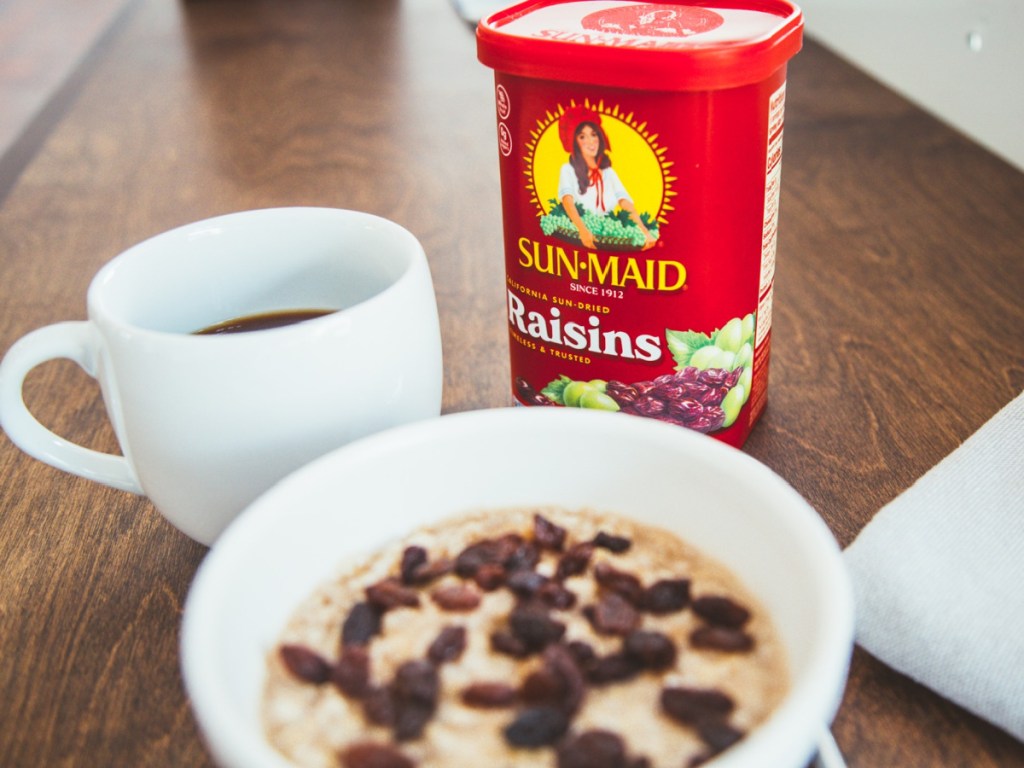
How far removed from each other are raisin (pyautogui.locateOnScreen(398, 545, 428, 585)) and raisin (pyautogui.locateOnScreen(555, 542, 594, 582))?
3.1 inches

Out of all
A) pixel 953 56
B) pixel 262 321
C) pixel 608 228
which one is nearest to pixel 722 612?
pixel 608 228

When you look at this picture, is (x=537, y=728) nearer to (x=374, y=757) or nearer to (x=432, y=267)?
(x=374, y=757)

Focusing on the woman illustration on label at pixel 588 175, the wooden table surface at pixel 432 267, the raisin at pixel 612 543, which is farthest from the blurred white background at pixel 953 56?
the raisin at pixel 612 543

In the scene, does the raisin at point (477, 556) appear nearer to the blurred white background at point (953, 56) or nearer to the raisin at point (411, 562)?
the raisin at point (411, 562)

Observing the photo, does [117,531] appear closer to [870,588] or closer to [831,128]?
[870,588]

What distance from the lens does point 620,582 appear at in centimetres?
56

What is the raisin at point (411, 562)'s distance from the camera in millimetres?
582

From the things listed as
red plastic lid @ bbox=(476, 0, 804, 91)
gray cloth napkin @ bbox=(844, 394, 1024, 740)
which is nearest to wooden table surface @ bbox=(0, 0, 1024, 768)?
gray cloth napkin @ bbox=(844, 394, 1024, 740)

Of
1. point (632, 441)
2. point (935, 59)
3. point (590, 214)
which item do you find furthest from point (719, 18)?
point (935, 59)

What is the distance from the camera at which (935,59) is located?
147cm

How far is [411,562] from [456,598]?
0.04 m

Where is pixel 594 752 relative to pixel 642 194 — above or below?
below

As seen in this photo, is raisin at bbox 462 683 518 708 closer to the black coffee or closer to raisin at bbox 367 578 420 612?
raisin at bbox 367 578 420 612

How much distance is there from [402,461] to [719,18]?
365 mm
